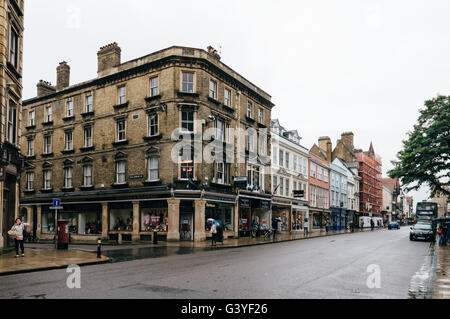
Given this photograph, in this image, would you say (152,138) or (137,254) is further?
(152,138)

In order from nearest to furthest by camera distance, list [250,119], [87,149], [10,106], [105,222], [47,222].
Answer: [10,106]
[105,222]
[87,149]
[250,119]
[47,222]

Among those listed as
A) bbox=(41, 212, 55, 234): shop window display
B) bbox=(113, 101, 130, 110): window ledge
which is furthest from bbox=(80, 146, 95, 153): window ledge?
bbox=(41, 212, 55, 234): shop window display

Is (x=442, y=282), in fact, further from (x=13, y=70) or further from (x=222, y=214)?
(x=222, y=214)

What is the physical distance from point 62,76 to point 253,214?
23.4m

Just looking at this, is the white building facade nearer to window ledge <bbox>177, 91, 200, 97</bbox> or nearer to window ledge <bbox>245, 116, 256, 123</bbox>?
window ledge <bbox>245, 116, 256, 123</bbox>

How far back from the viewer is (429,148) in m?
33.2

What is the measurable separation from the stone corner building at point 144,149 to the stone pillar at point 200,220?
0.07 metres

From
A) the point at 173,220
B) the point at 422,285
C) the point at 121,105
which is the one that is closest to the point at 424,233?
the point at 173,220

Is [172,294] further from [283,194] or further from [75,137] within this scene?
[283,194]

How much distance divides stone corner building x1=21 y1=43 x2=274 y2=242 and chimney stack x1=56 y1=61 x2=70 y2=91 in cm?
11

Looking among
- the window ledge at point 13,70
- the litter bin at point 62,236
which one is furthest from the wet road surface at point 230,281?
the window ledge at point 13,70

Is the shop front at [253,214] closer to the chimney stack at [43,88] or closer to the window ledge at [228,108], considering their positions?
the window ledge at [228,108]

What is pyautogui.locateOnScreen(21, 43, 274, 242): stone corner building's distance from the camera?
28.7 m
